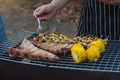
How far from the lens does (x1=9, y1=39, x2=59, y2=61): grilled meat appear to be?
94.5 inches

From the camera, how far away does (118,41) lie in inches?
107

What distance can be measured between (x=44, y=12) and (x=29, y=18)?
173 inches

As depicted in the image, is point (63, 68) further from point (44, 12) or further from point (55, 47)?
point (44, 12)

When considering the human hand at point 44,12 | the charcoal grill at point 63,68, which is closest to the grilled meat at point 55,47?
the charcoal grill at point 63,68

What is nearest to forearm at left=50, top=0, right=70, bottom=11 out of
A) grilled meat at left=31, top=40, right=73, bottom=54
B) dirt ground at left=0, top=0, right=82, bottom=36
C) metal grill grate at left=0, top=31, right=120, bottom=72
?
grilled meat at left=31, top=40, right=73, bottom=54

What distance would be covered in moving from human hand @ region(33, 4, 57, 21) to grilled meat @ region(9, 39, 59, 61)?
32 centimetres

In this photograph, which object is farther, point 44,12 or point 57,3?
point 57,3

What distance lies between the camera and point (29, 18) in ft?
23.6

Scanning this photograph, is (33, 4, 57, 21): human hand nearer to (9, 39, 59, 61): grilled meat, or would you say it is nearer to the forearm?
the forearm

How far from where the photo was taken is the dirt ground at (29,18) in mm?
6518

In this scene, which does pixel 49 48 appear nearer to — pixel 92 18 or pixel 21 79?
pixel 21 79

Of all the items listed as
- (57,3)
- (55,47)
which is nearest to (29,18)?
(57,3)

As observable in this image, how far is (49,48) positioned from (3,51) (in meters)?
0.40

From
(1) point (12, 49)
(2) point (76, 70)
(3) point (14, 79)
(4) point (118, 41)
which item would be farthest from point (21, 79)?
(4) point (118, 41)
